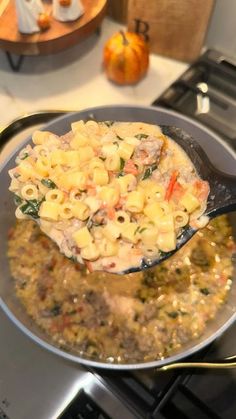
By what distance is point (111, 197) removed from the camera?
0.78 metres

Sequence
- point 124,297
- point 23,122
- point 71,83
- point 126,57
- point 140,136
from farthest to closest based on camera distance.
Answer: point 71,83 < point 126,57 < point 23,122 < point 124,297 < point 140,136

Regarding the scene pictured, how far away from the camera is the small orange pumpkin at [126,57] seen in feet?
4.04

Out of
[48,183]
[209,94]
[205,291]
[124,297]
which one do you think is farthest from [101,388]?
[209,94]

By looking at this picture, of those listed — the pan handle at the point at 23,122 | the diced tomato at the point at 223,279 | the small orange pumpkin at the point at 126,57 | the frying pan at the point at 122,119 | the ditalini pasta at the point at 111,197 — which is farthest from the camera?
the small orange pumpkin at the point at 126,57

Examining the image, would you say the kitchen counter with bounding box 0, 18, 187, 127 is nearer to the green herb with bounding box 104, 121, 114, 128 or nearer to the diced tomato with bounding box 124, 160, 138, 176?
the green herb with bounding box 104, 121, 114, 128

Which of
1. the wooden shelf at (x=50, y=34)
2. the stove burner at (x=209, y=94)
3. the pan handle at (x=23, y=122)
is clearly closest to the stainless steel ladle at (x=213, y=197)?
the stove burner at (x=209, y=94)

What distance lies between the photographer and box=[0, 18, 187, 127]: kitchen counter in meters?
1.32

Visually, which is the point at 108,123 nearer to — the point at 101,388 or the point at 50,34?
the point at 50,34

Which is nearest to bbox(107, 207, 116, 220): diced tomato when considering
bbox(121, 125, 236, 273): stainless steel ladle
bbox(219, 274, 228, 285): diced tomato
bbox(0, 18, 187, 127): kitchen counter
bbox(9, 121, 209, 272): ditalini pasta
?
bbox(9, 121, 209, 272): ditalini pasta

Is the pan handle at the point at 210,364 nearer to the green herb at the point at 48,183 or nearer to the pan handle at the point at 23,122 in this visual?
the green herb at the point at 48,183

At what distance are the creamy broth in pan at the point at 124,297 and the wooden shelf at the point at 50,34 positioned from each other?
1.69 ft

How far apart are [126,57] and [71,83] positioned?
20 centimetres

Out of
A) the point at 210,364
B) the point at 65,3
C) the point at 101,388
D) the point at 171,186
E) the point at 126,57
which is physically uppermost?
the point at 65,3

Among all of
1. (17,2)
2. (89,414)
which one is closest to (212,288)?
(89,414)
